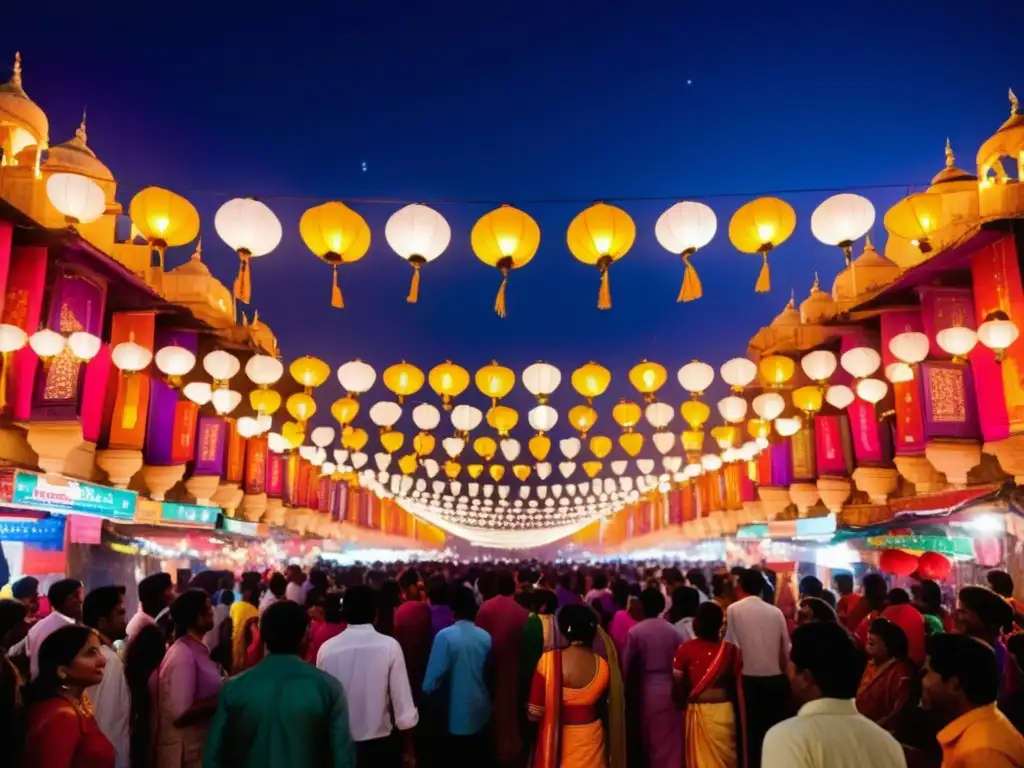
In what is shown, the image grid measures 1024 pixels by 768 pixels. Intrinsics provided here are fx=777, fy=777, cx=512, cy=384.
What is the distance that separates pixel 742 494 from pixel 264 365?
14879mm

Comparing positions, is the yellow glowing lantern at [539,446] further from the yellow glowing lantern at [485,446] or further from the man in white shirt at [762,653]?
the man in white shirt at [762,653]

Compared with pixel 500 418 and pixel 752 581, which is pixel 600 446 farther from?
pixel 752 581

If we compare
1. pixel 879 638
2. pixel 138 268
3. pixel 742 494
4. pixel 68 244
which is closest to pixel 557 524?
pixel 742 494

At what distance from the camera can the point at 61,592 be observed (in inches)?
216

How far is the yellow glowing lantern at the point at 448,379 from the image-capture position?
513 inches

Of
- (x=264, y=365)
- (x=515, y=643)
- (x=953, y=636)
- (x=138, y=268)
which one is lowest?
(x=515, y=643)

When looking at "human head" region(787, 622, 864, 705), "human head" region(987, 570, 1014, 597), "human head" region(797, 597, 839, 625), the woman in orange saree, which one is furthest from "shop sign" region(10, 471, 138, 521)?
"human head" region(987, 570, 1014, 597)

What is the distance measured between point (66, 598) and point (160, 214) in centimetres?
443

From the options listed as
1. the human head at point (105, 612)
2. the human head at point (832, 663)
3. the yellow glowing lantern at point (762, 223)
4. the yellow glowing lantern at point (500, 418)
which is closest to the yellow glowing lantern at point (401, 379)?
the yellow glowing lantern at point (500, 418)

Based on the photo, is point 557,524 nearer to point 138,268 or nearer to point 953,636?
point 138,268

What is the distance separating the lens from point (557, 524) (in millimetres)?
52125

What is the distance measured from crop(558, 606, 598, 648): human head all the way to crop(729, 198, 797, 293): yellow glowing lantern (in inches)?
197

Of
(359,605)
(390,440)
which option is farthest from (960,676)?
(390,440)

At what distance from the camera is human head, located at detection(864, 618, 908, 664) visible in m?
4.75
